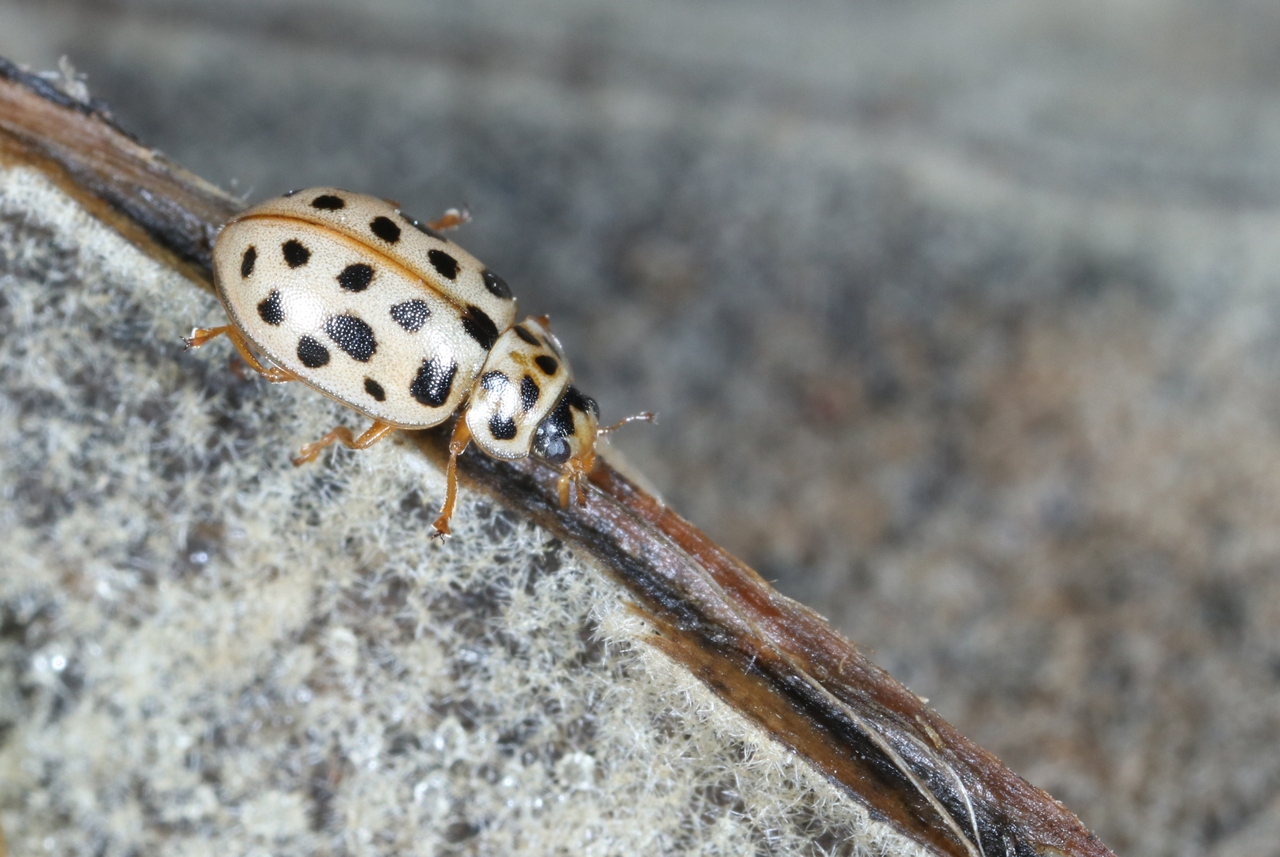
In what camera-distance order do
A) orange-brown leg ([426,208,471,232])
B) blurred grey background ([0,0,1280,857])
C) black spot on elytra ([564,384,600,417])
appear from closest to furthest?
1. black spot on elytra ([564,384,600,417])
2. orange-brown leg ([426,208,471,232])
3. blurred grey background ([0,0,1280,857])

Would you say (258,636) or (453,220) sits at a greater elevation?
(453,220)

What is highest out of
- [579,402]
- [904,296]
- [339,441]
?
[339,441]

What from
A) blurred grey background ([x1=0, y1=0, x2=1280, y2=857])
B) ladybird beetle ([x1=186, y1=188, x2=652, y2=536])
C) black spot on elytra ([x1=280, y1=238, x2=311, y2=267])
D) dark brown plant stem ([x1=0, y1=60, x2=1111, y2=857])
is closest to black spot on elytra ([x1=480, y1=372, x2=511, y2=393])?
ladybird beetle ([x1=186, y1=188, x2=652, y2=536])

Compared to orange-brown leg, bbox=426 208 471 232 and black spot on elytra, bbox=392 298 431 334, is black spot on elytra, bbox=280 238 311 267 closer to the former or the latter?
black spot on elytra, bbox=392 298 431 334

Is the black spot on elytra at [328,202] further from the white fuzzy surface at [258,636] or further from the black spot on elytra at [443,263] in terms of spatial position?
the white fuzzy surface at [258,636]

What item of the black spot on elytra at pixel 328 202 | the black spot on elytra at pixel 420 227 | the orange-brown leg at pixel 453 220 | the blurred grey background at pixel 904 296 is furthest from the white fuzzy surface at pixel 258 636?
the blurred grey background at pixel 904 296

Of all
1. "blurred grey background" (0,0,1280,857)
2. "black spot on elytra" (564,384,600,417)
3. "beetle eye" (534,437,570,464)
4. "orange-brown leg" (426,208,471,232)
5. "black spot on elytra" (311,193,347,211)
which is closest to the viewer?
"beetle eye" (534,437,570,464)

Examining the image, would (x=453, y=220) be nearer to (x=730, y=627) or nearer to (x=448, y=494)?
(x=448, y=494)

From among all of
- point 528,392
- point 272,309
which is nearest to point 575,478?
point 528,392
